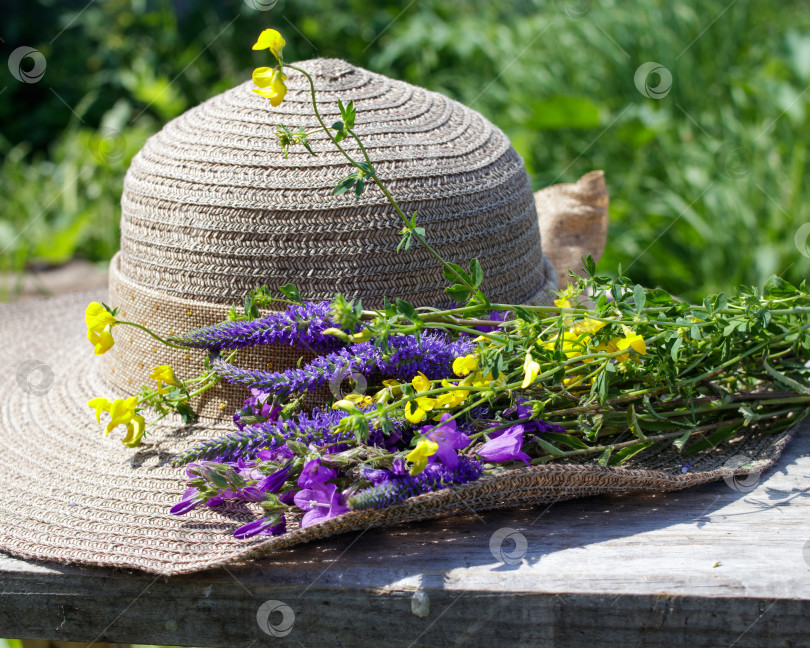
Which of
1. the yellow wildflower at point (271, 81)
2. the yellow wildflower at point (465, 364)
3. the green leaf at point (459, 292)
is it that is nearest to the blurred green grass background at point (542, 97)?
the yellow wildflower at point (271, 81)

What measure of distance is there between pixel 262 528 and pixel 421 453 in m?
0.27

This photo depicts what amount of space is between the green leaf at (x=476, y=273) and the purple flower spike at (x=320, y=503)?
0.34 meters

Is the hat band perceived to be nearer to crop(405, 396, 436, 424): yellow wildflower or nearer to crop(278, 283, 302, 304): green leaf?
crop(278, 283, 302, 304): green leaf

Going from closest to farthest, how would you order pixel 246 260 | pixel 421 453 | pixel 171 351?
pixel 421 453 < pixel 246 260 < pixel 171 351

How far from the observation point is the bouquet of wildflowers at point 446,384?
3.34ft

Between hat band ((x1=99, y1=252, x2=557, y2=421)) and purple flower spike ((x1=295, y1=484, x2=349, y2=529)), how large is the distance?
27 centimetres

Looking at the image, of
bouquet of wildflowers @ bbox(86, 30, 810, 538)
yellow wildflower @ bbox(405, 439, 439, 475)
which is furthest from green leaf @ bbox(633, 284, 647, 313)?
yellow wildflower @ bbox(405, 439, 439, 475)

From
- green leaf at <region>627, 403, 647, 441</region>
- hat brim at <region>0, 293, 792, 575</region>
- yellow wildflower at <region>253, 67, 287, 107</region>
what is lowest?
hat brim at <region>0, 293, 792, 575</region>

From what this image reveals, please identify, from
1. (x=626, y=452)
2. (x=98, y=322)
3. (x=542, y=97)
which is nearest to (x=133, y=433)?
(x=98, y=322)

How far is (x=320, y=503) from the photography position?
1.03m

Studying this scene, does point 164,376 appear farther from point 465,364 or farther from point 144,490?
point 465,364

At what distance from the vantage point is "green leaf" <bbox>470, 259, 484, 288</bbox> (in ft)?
3.51

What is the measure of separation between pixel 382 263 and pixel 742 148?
283 cm

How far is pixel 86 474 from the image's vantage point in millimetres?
1266
